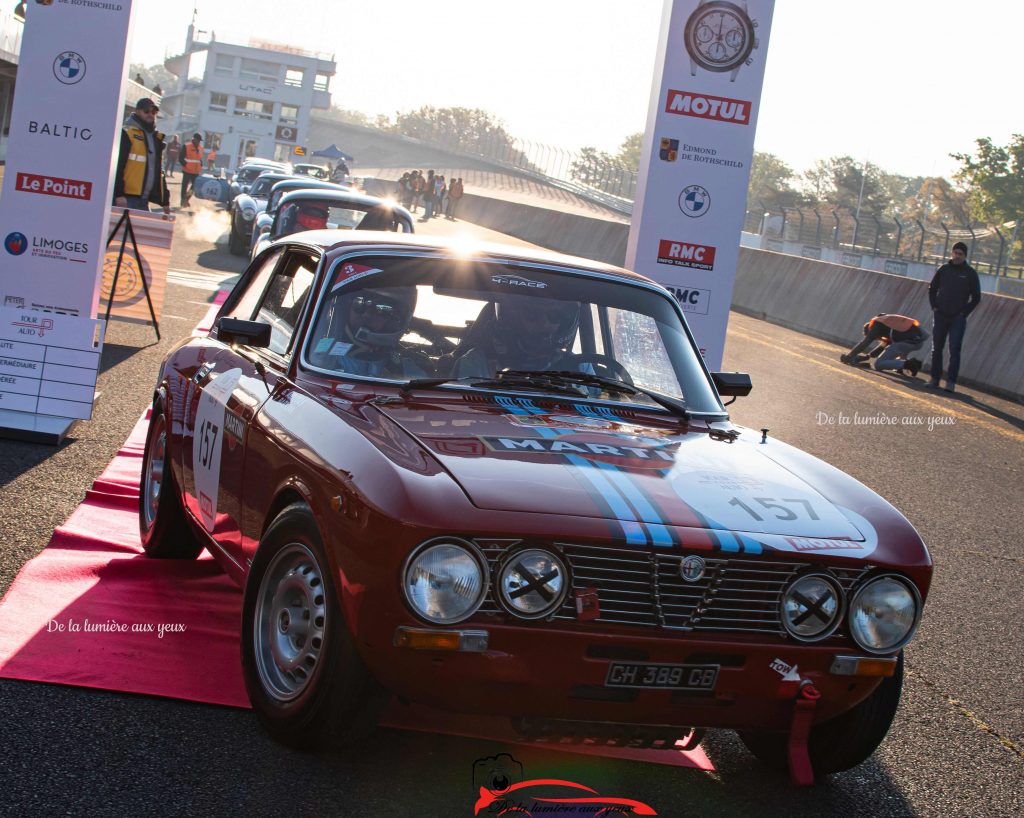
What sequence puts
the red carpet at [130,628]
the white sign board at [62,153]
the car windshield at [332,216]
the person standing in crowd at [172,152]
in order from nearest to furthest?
the red carpet at [130,628], the white sign board at [62,153], the car windshield at [332,216], the person standing in crowd at [172,152]

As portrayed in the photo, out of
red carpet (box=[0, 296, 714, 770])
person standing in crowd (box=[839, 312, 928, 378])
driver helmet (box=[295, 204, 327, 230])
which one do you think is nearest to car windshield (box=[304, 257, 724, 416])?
red carpet (box=[0, 296, 714, 770])

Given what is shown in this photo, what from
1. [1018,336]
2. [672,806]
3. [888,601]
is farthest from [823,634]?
[1018,336]

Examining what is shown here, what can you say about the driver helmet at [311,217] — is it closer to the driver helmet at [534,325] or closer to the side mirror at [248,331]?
the side mirror at [248,331]

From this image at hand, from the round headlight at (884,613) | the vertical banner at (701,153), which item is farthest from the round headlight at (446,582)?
the vertical banner at (701,153)

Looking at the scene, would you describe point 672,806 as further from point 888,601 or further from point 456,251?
point 456,251

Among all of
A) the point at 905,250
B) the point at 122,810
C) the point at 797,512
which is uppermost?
the point at 905,250

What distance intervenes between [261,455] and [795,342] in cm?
1811

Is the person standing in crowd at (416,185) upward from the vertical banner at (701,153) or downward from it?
upward

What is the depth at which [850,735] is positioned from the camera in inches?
162

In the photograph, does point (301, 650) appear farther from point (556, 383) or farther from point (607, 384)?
point (607, 384)

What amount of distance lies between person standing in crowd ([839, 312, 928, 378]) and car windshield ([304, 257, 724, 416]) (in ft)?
46.6

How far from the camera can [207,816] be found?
340cm

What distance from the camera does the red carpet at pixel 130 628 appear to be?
14.0 ft

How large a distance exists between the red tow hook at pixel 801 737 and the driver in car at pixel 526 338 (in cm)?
167
